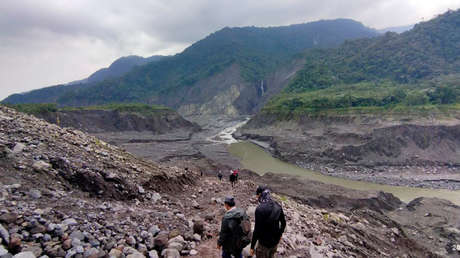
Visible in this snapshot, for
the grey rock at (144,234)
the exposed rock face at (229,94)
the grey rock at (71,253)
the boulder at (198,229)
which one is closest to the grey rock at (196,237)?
the boulder at (198,229)

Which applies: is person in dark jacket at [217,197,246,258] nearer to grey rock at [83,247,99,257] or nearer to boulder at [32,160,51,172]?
grey rock at [83,247,99,257]

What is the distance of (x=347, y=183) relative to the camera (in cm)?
3120

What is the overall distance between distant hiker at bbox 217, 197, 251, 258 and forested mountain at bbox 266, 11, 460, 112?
5428cm

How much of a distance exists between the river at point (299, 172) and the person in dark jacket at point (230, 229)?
27183mm

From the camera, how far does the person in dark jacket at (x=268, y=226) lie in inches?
187

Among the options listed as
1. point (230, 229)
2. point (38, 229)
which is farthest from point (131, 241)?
point (230, 229)

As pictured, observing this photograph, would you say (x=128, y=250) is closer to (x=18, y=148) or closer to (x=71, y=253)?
(x=71, y=253)

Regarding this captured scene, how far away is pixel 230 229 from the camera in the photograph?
4801 millimetres

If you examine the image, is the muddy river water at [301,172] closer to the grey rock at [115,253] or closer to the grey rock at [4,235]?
the grey rock at [115,253]

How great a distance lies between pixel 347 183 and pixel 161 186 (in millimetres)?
26928

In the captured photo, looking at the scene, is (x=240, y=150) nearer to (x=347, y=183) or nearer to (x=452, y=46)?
(x=347, y=183)

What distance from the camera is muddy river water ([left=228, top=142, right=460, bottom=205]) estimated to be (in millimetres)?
27250

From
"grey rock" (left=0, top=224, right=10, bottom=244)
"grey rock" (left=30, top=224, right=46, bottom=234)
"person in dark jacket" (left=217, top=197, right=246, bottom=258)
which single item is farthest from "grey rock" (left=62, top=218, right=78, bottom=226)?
"person in dark jacket" (left=217, top=197, right=246, bottom=258)

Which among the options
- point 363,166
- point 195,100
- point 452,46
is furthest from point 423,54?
point 195,100
